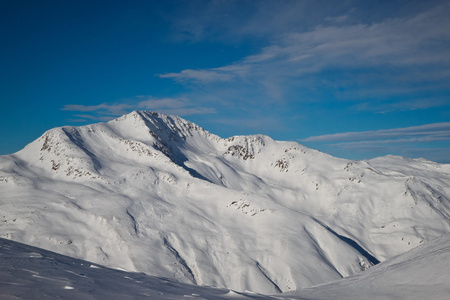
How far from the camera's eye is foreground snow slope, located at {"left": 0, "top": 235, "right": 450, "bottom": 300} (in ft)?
23.3

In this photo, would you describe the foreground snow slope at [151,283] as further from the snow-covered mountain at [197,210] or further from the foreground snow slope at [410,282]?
the snow-covered mountain at [197,210]

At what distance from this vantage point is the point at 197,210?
293 ft

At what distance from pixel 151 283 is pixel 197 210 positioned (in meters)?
80.8

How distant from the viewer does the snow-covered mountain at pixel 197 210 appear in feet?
221

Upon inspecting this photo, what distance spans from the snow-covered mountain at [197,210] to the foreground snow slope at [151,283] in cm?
5796

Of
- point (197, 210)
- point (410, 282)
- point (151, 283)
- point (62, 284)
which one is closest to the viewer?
point (62, 284)

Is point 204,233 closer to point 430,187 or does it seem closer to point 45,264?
point 45,264

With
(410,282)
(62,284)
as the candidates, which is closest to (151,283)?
(62,284)

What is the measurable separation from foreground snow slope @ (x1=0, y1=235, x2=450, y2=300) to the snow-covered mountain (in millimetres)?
57961

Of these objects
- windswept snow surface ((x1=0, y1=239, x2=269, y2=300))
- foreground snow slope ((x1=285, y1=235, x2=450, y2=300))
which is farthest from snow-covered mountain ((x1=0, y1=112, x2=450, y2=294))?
foreground snow slope ((x1=285, y1=235, x2=450, y2=300))

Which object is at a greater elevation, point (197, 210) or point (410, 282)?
point (197, 210)

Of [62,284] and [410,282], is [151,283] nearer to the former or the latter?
[62,284]

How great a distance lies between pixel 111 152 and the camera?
370 ft

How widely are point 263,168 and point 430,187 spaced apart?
86866 mm
